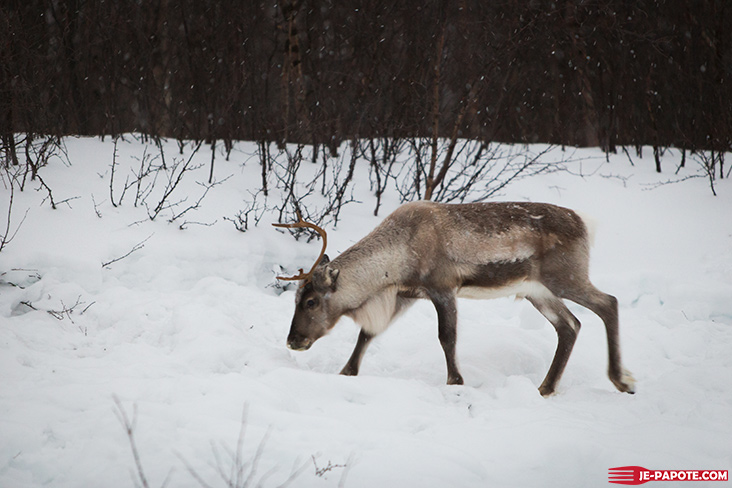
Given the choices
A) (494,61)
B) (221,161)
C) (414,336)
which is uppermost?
(494,61)

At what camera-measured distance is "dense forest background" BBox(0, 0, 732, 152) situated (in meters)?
7.89

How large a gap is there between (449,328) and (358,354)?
73 centimetres

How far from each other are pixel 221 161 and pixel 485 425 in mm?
6032

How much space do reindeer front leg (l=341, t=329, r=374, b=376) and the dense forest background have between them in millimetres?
3471

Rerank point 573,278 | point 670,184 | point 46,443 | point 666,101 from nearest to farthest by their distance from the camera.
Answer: point 46,443 < point 573,278 < point 670,184 < point 666,101

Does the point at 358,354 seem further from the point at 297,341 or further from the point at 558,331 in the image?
the point at 558,331

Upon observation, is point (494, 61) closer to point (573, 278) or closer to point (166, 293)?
point (573, 278)

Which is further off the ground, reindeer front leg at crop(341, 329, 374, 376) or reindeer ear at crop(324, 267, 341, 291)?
reindeer ear at crop(324, 267, 341, 291)

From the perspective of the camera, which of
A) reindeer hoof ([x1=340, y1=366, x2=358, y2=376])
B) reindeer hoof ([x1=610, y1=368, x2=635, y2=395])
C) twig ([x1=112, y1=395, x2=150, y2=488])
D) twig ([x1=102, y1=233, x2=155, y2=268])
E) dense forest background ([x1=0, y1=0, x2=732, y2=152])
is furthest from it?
dense forest background ([x1=0, y1=0, x2=732, y2=152])

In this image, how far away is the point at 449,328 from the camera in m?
4.11

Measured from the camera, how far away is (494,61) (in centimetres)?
708

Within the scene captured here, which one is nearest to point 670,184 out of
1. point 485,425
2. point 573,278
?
point 573,278
